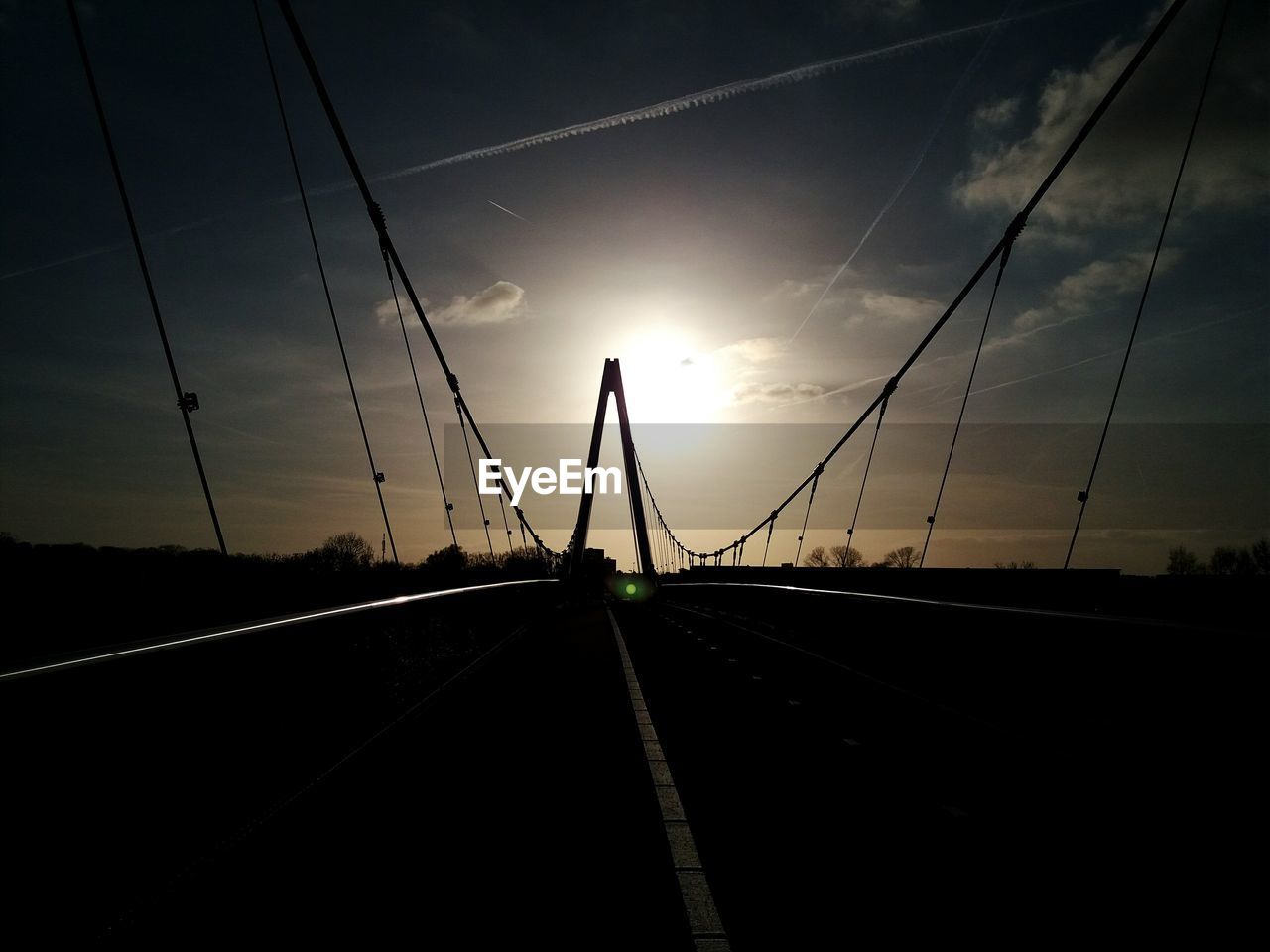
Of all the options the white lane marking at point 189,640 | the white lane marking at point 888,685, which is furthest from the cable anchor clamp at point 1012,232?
the white lane marking at point 189,640

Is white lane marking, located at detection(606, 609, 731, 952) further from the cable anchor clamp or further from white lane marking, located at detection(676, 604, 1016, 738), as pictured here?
the cable anchor clamp

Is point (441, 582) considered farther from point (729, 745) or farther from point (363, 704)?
point (729, 745)

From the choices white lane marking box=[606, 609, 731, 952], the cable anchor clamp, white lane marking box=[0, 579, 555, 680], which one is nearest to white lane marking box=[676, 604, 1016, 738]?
white lane marking box=[606, 609, 731, 952]

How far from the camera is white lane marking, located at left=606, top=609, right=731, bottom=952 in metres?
3.01

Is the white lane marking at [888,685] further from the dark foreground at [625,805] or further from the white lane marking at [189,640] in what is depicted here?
the white lane marking at [189,640]

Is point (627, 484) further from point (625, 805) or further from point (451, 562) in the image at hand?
point (625, 805)

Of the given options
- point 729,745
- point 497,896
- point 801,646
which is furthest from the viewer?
point 801,646

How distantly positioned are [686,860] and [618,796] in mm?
1206

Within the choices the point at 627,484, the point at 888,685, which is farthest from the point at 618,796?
the point at 627,484

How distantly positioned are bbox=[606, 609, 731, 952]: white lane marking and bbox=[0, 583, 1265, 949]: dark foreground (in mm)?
22

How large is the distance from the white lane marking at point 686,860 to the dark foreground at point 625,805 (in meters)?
0.02

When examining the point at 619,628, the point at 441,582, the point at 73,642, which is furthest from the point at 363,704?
the point at 441,582

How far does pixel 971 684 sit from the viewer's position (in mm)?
9875

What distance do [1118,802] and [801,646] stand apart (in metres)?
12.2
